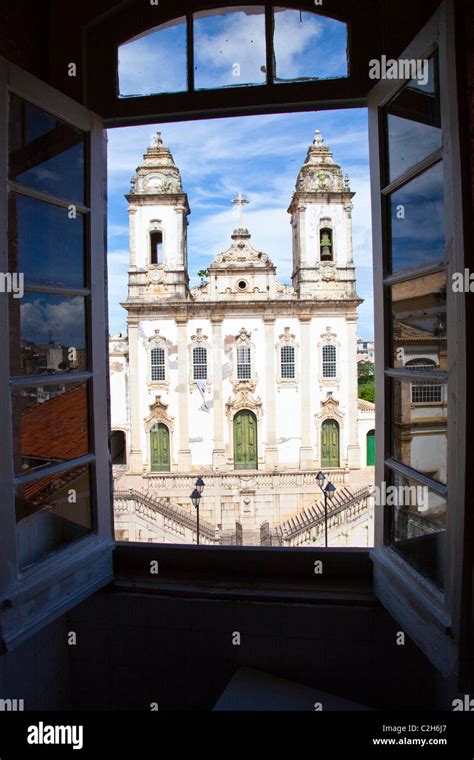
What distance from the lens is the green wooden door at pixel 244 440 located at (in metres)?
22.3

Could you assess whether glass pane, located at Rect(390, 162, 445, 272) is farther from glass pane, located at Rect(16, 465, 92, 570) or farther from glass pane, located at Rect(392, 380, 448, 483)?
glass pane, located at Rect(16, 465, 92, 570)

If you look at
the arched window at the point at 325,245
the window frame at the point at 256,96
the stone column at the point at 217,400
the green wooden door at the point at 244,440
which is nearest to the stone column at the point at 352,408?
the arched window at the point at 325,245

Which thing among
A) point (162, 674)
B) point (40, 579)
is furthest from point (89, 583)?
point (162, 674)

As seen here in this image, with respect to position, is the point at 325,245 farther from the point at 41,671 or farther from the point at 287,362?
the point at 41,671

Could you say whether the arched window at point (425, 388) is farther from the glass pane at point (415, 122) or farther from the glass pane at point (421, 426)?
the glass pane at point (415, 122)

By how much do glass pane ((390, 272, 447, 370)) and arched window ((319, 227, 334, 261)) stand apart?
21.4 metres

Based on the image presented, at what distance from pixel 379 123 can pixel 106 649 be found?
307cm

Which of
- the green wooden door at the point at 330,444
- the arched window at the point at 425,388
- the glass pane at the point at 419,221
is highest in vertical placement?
the glass pane at the point at 419,221

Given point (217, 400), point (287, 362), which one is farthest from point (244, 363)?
point (217, 400)

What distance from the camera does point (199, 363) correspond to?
885 inches

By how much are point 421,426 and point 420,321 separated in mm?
460

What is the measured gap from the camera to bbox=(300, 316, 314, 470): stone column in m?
22.0

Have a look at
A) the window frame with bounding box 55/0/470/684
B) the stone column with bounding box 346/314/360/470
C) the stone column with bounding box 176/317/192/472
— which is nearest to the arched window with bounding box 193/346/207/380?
the stone column with bounding box 176/317/192/472

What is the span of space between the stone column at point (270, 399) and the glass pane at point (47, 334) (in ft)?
64.2
